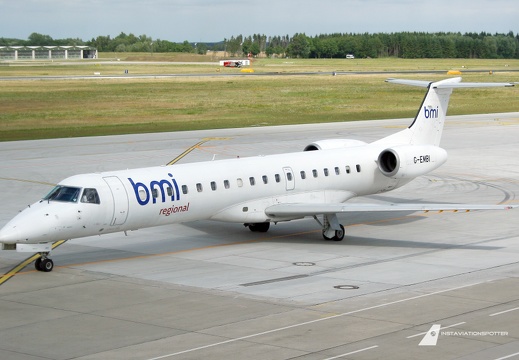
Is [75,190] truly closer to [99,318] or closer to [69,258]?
[69,258]

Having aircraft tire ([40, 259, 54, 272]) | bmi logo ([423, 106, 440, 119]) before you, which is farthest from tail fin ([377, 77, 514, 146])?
aircraft tire ([40, 259, 54, 272])

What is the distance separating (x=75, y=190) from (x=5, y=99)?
216ft

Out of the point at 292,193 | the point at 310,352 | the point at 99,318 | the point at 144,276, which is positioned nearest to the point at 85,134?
the point at 292,193

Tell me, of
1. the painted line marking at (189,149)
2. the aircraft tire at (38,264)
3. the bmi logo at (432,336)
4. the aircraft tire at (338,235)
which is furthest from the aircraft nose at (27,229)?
the painted line marking at (189,149)

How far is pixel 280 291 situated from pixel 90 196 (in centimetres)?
604

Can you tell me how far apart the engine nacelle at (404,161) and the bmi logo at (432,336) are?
13.0 m

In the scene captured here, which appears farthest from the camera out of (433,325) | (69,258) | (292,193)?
(292,193)

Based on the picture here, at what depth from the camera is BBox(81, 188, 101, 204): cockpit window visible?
24547 millimetres

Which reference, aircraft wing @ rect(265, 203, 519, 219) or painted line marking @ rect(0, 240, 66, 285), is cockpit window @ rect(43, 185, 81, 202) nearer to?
painted line marking @ rect(0, 240, 66, 285)

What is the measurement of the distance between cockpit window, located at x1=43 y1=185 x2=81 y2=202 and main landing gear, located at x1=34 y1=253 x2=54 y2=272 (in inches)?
60.6

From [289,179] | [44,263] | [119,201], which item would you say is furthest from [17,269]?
[289,179]

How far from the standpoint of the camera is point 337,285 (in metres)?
22.8

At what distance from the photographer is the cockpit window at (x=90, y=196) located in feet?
80.5

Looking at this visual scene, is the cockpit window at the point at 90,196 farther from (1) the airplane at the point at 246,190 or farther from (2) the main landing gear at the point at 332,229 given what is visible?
(2) the main landing gear at the point at 332,229
